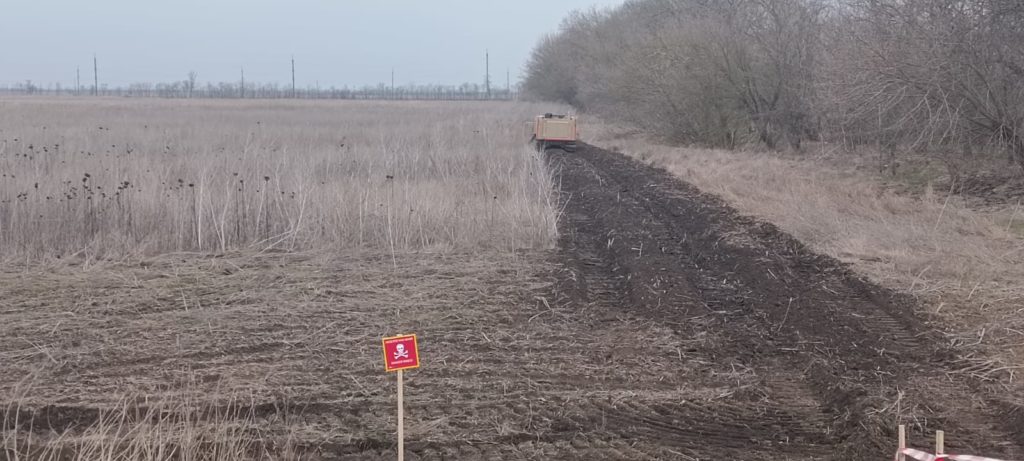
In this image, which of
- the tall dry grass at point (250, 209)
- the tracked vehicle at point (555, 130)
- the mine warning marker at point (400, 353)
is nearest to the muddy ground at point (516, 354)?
the tall dry grass at point (250, 209)

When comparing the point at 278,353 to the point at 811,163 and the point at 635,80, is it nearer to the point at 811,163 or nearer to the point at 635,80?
the point at 811,163

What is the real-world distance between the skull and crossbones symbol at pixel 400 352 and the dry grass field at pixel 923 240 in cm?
368

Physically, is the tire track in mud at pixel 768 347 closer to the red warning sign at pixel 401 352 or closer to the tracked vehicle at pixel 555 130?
the red warning sign at pixel 401 352

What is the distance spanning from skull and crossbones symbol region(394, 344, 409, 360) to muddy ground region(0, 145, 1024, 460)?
843mm

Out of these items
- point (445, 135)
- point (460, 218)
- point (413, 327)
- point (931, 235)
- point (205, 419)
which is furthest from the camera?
point (445, 135)

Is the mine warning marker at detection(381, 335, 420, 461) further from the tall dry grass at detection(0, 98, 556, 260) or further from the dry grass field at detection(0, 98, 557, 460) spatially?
the tall dry grass at detection(0, 98, 556, 260)

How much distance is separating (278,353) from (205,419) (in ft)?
3.75

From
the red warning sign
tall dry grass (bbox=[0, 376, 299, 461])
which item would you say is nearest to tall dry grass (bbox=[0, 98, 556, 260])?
tall dry grass (bbox=[0, 376, 299, 461])

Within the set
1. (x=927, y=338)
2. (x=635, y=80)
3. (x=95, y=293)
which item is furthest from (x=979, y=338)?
(x=635, y=80)

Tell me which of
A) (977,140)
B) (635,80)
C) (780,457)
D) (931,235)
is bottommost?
(780,457)

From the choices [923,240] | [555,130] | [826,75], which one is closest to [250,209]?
[923,240]

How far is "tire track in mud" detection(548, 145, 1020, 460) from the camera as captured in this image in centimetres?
450

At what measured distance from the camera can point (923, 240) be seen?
9.08 m

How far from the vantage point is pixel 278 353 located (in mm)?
5910
